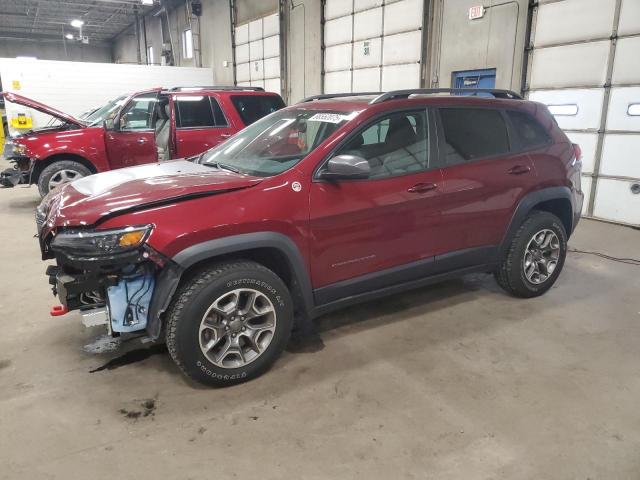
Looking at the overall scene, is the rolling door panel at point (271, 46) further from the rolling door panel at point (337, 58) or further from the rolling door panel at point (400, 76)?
the rolling door panel at point (400, 76)

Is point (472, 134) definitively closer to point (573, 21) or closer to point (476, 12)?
point (573, 21)

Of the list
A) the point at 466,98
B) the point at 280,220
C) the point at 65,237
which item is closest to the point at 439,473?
the point at 280,220

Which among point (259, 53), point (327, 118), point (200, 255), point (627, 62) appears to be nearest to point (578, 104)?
point (627, 62)

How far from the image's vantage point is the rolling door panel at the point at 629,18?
6.18 meters

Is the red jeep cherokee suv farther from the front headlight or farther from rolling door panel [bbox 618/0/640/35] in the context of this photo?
rolling door panel [bbox 618/0/640/35]

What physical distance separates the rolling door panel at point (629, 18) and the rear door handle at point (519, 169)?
4213 mm

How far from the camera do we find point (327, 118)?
3.16 m

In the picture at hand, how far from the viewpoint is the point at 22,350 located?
122 inches

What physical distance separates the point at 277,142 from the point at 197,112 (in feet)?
12.9

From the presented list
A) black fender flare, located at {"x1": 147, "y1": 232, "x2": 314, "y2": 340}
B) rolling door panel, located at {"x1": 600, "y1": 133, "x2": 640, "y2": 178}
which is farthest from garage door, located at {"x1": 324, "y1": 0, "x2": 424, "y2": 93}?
black fender flare, located at {"x1": 147, "y1": 232, "x2": 314, "y2": 340}

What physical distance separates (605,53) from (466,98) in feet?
14.7

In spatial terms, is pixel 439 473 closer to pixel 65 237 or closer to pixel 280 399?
pixel 280 399

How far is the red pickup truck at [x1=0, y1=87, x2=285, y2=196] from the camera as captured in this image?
6.67 metres

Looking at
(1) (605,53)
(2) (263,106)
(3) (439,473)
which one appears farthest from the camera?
(2) (263,106)
